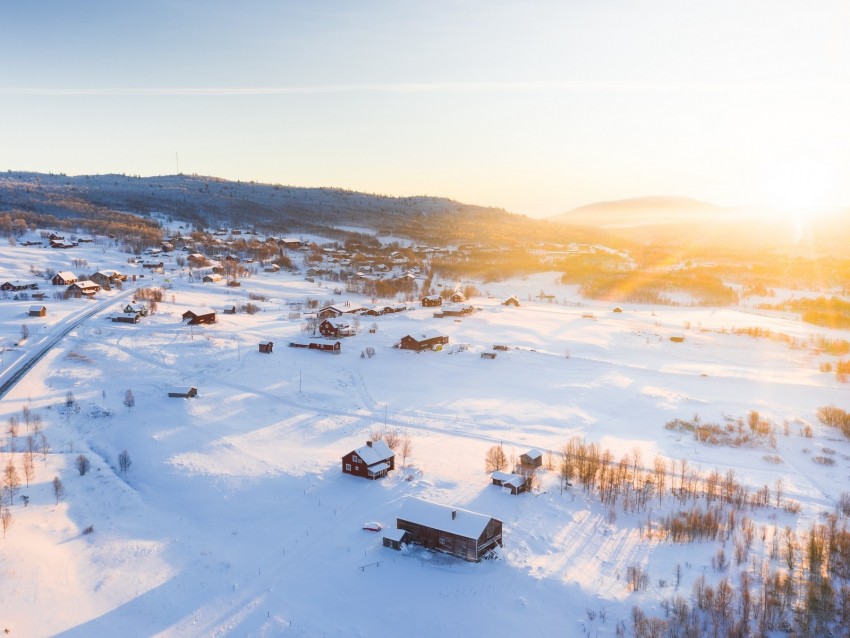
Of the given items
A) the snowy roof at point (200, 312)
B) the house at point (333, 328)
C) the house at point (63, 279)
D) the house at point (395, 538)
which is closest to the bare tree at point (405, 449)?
the house at point (395, 538)

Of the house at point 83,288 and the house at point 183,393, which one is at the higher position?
the house at point 83,288

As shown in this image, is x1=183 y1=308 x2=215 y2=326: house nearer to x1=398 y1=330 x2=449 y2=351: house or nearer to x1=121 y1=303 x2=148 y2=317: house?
x1=121 y1=303 x2=148 y2=317: house

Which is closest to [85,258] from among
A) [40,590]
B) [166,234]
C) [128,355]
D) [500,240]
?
[166,234]

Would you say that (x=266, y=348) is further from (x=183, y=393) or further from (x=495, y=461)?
(x=495, y=461)

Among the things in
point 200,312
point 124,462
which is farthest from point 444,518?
point 200,312

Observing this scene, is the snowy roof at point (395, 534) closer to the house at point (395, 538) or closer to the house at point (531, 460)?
the house at point (395, 538)

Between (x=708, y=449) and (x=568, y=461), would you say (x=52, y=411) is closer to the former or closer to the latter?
(x=568, y=461)
